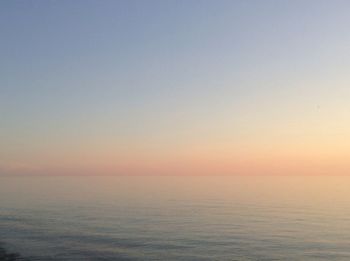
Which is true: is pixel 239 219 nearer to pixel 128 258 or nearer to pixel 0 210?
pixel 128 258

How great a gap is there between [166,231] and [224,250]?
551 inches

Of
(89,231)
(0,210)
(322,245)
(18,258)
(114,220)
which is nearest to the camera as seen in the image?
(18,258)

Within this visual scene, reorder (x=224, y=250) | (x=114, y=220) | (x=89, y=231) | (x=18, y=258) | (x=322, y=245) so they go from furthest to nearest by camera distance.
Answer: (x=114, y=220) → (x=89, y=231) → (x=322, y=245) → (x=224, y=250) → (x=18, y=258)

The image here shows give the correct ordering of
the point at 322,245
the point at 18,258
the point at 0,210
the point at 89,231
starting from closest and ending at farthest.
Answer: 1. the point at 18,258
2. the point at 322,245
3. the point at 89,231
4. the point at 0,210

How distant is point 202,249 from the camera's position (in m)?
48.9

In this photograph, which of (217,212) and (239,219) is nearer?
(239,219)

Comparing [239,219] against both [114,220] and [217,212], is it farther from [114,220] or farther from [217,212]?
[114,220]

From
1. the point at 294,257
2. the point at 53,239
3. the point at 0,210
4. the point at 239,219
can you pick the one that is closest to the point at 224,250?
the point at 294,257

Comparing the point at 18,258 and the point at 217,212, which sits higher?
the point at 217,212

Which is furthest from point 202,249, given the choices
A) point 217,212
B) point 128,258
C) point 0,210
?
point 0,210

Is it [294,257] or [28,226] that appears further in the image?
[28,226]

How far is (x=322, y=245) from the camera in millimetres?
51562

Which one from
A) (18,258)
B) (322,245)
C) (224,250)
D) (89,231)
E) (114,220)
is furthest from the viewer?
(114,220)

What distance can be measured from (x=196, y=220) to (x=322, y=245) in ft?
85.1
